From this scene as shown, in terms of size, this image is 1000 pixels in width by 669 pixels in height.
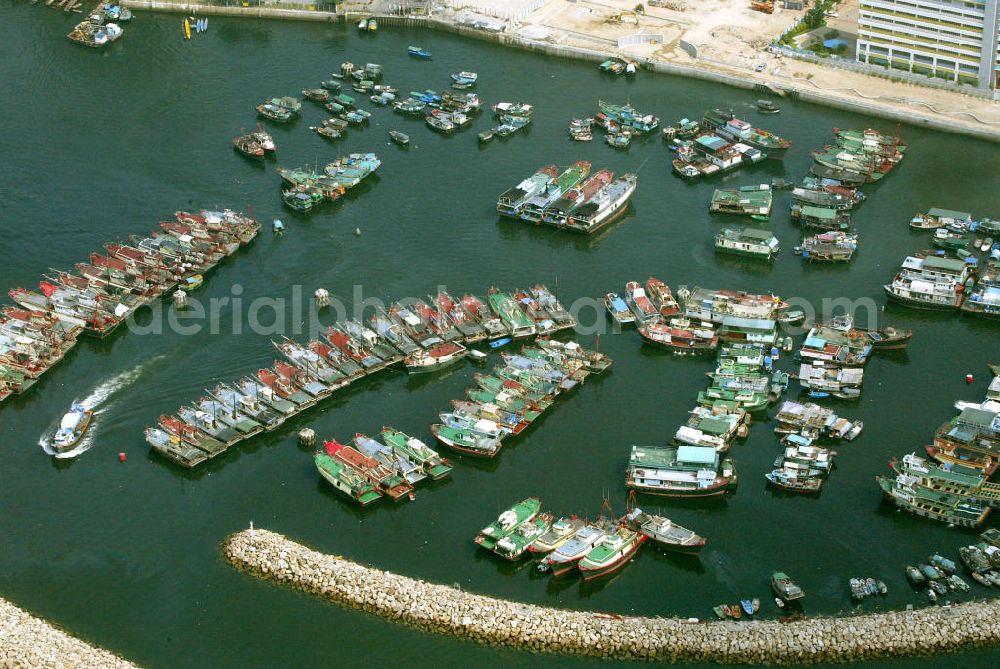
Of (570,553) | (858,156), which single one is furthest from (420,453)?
(858,156)

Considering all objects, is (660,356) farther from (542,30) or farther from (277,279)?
(542,30)

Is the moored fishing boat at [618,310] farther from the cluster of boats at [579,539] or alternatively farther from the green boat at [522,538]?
the green boat at [522,538]

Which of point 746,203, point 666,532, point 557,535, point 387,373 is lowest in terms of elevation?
point 666,532

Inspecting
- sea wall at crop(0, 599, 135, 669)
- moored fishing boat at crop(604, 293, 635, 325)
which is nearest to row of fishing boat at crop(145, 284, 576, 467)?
Answer: moored fishing boat at crop(604, 293, 635, 325)

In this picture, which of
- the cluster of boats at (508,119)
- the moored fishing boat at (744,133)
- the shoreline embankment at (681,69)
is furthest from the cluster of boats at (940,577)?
the cluster of boats at (508,119)

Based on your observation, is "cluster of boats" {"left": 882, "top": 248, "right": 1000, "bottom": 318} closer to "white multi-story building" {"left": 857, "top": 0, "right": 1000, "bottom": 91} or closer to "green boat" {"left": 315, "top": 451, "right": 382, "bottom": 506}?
"white multi-story building" {"left": 857, "top": 0, "right": 1000, "bottom": 91}

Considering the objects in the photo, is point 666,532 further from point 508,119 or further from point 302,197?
point 508,119

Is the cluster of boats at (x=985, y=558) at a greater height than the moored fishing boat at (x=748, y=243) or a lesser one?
lesser
